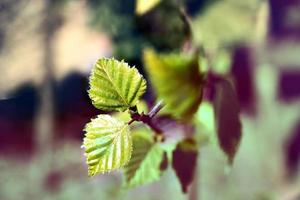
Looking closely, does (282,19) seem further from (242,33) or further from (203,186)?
(203,186)

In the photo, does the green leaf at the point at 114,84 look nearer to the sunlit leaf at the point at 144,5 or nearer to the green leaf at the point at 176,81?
the green leaf at the point at 176,81

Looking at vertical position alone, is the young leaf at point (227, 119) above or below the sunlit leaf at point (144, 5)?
below

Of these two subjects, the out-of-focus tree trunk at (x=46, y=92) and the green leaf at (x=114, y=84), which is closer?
the green leaf at (x=114, y=84)

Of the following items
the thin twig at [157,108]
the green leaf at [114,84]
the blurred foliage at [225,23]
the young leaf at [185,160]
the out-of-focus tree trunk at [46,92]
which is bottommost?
the young leaf at [185,160]

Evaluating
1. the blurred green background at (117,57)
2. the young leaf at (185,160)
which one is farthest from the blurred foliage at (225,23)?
the young leaf at (185,160)

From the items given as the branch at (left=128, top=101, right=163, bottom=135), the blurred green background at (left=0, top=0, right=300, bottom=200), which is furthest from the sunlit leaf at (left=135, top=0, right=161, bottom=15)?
the branch at (left=128, top=101, right=163, bottom=135)

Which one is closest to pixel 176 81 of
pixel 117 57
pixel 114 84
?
pixel 114 84

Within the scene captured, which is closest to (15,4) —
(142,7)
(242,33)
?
(142,7)
